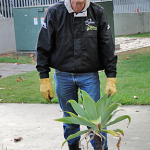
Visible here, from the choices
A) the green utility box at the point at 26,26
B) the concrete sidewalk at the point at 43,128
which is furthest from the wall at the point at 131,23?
the concrete sidewalk at the point at 43,128

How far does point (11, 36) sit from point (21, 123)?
32.5 ft

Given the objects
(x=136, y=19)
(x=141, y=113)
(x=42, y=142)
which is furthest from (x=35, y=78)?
(x=136, y=19)

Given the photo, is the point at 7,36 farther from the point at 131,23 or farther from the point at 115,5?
the point at 131,23

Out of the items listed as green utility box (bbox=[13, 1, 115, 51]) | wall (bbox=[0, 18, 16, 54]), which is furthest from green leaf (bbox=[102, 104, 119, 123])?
wall (bbox=[0, 18, 16, 54])

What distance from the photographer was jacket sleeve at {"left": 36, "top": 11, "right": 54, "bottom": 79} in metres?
3.50

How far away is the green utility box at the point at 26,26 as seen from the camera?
535 inches

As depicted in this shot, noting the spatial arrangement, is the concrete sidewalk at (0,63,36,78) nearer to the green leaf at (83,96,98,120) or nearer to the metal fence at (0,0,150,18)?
the metal fence at (0,0,150,18)

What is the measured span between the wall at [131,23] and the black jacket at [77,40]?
55.4 ft

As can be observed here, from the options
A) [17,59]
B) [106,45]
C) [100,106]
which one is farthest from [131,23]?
[100,106]

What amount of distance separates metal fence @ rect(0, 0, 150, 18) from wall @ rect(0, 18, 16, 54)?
274 mm

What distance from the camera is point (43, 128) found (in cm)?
528

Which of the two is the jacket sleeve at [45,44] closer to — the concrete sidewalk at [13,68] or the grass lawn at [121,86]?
the grass lawn at [121,86]

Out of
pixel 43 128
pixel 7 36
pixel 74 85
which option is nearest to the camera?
pixel 74 85

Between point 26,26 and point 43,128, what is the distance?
9.15 meters
